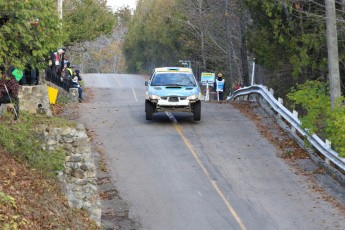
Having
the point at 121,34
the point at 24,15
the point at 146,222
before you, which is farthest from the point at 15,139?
the point at 121,34

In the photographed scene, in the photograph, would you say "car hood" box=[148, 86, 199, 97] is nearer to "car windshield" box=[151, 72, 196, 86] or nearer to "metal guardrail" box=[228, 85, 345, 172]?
"car windshield" box=[151, 72, 196, 86]

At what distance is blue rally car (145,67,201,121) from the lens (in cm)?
2172

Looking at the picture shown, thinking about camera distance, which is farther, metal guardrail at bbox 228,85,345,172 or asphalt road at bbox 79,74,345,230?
metal guardrail at bbox 228,85,345,172

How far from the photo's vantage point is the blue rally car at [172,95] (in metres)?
21.7

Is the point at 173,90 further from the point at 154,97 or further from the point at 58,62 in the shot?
the point at 58,62

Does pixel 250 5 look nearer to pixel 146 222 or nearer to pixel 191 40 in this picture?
pixel 146 222

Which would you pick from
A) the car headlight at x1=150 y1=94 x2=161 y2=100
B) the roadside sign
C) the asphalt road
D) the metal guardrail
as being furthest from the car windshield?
the roadside sign

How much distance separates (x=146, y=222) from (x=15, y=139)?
10.8ft

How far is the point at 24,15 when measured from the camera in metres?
11.2

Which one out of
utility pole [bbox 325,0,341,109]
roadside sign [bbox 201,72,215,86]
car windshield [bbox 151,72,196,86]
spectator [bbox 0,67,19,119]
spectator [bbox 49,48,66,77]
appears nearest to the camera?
spectator [bbox 0,67,19,119]

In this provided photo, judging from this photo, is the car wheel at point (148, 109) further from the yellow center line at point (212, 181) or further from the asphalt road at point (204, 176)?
the yellow center line at point (212, 181)

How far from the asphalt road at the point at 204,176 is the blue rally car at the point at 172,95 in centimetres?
54

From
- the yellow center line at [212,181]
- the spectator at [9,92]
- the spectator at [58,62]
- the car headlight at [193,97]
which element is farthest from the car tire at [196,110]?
the spectator at [9,92]

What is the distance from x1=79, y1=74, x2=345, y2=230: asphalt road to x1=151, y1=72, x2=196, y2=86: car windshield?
1.29m
